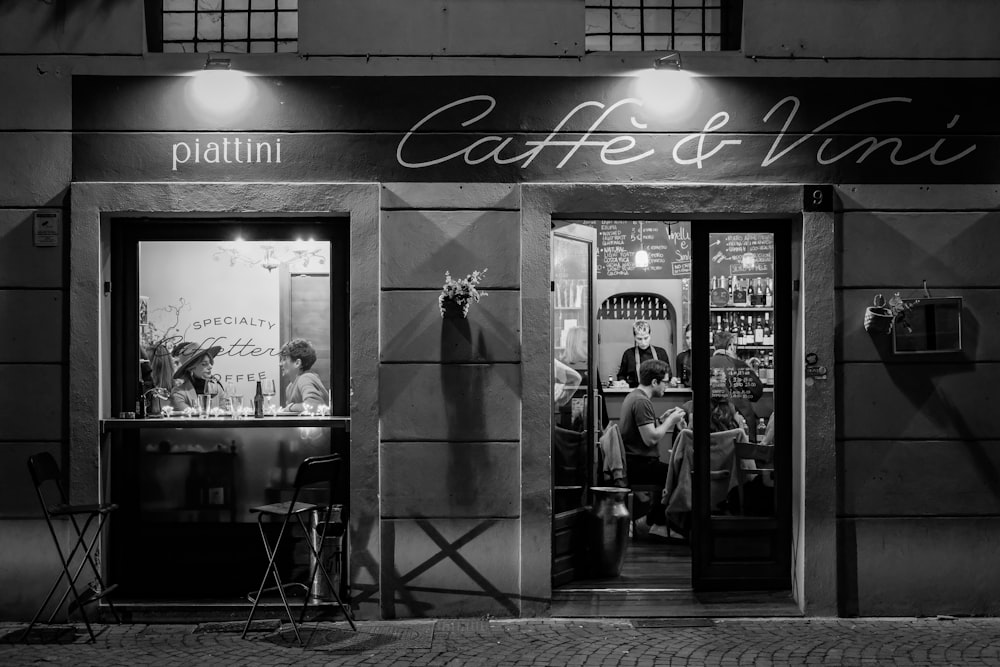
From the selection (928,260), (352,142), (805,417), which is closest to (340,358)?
(352,142)

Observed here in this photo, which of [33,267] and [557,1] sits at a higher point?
[557,1]

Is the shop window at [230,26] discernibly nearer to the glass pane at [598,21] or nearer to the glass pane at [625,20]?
the glass pane at [598,21]

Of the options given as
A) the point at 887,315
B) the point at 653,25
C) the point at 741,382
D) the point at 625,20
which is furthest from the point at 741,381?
the point at 625,20

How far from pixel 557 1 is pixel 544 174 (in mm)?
1299

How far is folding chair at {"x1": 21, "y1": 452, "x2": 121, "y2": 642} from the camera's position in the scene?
19.7ft

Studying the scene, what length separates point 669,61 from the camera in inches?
264

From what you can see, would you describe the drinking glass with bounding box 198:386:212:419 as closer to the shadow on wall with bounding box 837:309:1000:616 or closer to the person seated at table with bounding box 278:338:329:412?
the person seated at table with bounding box 278:338:329:412

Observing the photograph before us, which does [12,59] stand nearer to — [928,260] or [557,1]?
[557,1]

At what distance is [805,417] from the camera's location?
674 cm

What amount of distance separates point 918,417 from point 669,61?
10.6 feet

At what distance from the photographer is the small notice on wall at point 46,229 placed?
21.9 feet

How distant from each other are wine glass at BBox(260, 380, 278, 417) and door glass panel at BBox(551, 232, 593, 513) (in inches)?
87.9

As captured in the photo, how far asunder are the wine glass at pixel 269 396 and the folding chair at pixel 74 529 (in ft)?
4.23

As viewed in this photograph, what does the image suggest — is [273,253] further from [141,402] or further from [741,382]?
[741,382]
